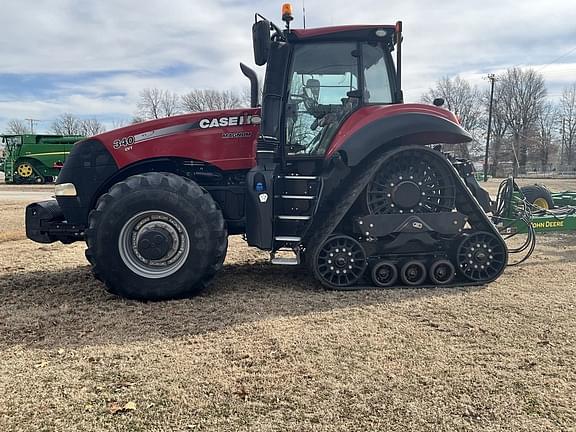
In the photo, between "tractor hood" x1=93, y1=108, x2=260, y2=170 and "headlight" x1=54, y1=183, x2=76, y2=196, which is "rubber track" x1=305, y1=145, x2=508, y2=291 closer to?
"tractor hood" x1=93, y1=108, x2=260, y2=170

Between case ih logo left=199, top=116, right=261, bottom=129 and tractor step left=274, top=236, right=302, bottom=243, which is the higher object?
case ih logo left=199, top=116, right=261, bottom=129

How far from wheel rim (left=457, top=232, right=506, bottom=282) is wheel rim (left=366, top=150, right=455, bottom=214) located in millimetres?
524

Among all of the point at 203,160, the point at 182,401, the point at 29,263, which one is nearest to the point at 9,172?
the point at 29,263

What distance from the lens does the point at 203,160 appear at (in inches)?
212

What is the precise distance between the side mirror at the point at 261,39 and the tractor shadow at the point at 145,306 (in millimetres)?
2435

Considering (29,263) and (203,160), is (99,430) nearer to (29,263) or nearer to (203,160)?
(203,160)

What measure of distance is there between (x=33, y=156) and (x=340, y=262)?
26810 mm

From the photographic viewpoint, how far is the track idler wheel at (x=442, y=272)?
529 cm

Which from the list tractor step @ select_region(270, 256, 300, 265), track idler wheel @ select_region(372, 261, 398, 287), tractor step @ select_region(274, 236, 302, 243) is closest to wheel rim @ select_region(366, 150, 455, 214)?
track idler wheel @ select_region(372, 261, 398, 287)

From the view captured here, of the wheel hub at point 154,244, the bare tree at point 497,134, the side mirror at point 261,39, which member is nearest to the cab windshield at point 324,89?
the side mirror at point 261,39

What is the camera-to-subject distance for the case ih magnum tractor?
5105mm

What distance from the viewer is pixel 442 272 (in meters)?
5.32

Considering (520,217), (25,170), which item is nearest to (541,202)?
(520,217)

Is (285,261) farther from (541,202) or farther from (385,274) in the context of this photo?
(541,202)
